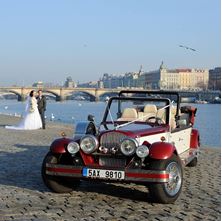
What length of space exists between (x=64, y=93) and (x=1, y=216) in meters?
101

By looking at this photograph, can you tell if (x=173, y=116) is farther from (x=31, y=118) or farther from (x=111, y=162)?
(x=31, y=118)

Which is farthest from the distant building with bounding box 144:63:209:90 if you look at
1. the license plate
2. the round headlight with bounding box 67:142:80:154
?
the license plate

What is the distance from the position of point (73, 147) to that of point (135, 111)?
2.25 meters

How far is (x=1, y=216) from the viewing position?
584 centimetres

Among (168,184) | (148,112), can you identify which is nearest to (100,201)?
(168,184)

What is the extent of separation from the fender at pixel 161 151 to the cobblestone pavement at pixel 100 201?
0.67 meters

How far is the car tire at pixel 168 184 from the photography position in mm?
6648

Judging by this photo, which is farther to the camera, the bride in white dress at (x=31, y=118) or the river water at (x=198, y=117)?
the river water at (x=198, y=117)

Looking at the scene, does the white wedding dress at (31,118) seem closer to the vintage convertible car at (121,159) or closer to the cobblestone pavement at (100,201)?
the cobblestone pavement at (100,201)

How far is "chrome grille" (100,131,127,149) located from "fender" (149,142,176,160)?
484mm

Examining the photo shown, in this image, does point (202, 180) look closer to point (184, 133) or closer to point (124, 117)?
point (184, 133)

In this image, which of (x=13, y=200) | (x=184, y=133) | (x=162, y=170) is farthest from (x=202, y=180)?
(x=13, y=200)

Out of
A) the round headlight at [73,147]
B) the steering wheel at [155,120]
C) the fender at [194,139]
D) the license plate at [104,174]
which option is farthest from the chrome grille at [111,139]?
the fender at [194,139]

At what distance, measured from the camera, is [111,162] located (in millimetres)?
7082
